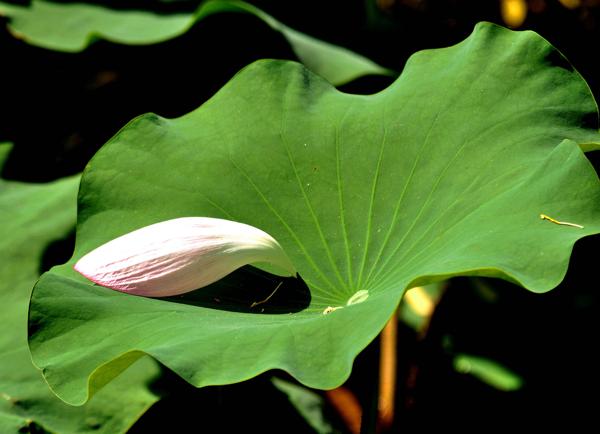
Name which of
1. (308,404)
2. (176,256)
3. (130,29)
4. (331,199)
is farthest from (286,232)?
(130,29)

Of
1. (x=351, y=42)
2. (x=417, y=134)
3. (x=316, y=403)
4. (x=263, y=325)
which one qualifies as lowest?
(x=316, y=403)

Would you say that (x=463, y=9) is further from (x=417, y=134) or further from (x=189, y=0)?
(x=417, y=134)

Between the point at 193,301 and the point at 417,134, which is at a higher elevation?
the point at 417,134

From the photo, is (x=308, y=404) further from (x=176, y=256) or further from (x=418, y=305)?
(x=176, y=256)

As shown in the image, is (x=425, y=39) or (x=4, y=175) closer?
(x=4, y=175)

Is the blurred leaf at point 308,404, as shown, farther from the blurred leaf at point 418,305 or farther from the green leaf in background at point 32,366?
the blurred leaf at point 418,305

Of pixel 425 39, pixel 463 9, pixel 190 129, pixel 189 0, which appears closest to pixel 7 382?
pixel 190 129

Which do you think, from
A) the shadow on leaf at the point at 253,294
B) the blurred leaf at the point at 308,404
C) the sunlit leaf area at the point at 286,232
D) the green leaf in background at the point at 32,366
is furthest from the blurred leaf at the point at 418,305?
the shadow on leaf at the point at 253,294
